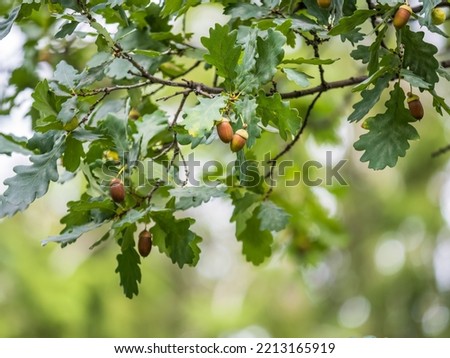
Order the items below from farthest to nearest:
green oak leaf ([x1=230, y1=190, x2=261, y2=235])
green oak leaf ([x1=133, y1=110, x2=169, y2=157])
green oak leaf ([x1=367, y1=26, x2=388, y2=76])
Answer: green oak leaf ([x1=230, y1=190, x2=261, y2=235]) < green oak leaf ([x1=133, y1=110, x2=169, y2=157]) < green oak leaf ([x1=367, y1=26, x2=388, y2=76])

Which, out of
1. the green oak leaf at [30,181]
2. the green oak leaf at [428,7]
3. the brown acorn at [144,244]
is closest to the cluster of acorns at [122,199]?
the brown acorn at [144,244]

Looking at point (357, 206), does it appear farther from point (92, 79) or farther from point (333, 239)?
point (92, 79)

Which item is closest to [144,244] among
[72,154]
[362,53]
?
[72,154]

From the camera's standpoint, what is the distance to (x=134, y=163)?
1511 millimetres

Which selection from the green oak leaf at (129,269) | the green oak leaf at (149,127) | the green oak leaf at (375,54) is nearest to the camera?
the green oak leaf at (375,54)

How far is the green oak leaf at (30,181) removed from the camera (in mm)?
1347

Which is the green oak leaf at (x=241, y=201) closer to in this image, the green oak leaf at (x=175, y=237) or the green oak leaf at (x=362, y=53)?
the green oak leaf at (x=175, y=237)

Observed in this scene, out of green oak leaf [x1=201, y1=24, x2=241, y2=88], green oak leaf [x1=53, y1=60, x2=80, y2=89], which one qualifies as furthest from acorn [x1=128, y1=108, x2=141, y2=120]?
green oak leaf [x1=201, y1=24, x2=241, y2=88]

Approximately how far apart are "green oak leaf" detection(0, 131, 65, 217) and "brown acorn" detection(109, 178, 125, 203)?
0.11 meters

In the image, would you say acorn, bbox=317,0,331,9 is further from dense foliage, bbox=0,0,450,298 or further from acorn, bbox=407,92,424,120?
acorn, bbox=407,92,424,120

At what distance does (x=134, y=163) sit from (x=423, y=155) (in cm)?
370

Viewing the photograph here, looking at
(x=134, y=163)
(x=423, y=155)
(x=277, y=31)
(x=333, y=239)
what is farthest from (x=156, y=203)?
(x=423, y=155)

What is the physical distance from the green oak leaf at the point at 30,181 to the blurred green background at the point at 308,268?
3.05ft

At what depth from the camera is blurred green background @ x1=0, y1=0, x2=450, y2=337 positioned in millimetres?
2814
